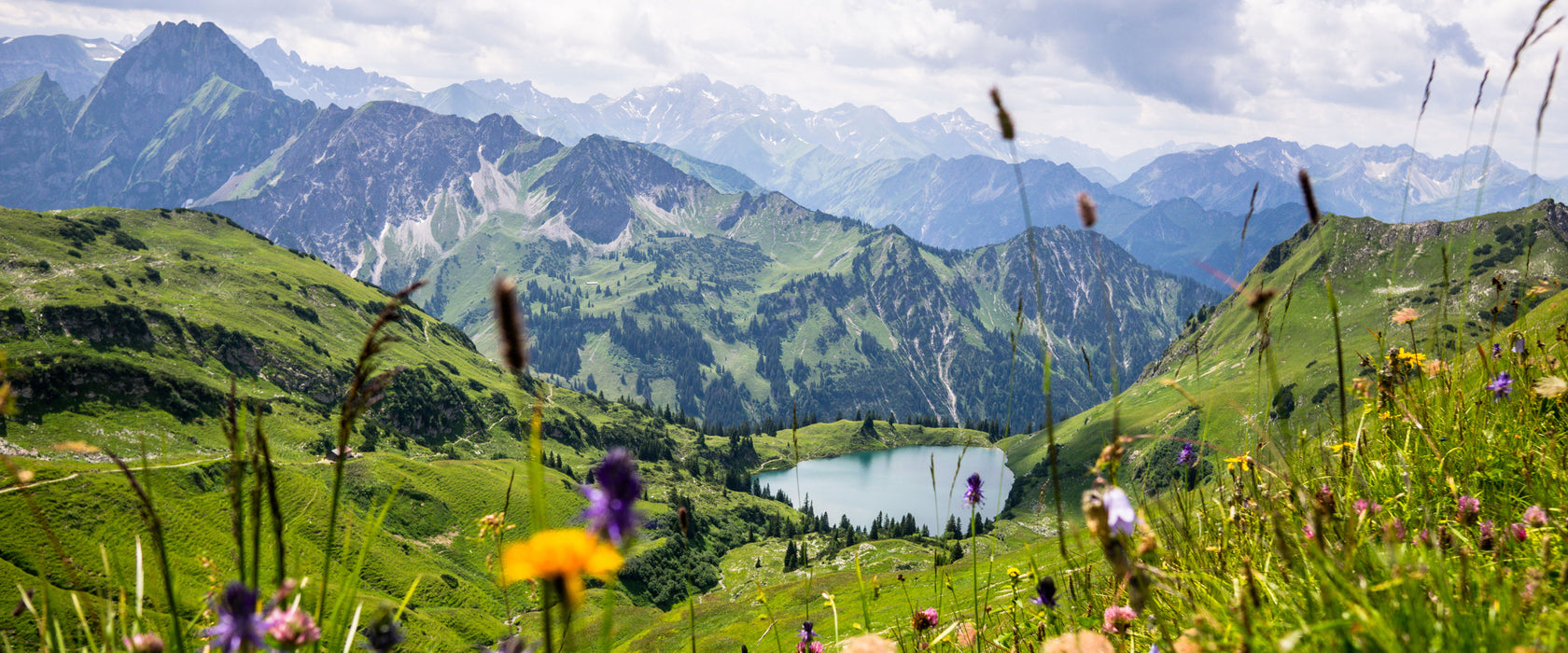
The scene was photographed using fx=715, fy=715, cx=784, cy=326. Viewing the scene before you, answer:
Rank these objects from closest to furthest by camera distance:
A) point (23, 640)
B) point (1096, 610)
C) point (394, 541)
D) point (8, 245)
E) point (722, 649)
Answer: point (1096, 610) < point (23, 640) < point (722, 649) < point (394, 541) < point (8, 245)

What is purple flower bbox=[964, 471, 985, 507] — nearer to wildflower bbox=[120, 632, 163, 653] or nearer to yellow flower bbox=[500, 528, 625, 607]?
yellow flower bbox=[500, 528, 625, 607]

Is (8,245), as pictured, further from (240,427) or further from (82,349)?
(240,427)

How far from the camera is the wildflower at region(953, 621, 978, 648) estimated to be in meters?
4.47

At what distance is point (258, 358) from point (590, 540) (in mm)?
209656

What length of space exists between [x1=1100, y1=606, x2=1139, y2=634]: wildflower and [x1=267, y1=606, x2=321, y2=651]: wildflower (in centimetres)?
339

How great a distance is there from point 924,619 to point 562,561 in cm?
375

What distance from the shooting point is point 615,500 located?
1760 mm

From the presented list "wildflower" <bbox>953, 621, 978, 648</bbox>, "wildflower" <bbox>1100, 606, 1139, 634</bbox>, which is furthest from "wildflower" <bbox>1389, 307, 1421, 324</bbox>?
"wildflower" <bbox>953, 621, 978, 648</bbox>

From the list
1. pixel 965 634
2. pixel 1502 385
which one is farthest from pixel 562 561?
pixel 1502 385

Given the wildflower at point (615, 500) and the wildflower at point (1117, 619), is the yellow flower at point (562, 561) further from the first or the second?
the wildflower at point (1117, 619)

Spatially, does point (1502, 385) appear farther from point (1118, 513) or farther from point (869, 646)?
point (869, 646)

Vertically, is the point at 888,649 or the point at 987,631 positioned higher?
the point at 888,649

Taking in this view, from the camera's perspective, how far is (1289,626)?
265cm

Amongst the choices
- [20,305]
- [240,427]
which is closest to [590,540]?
[240,427]
